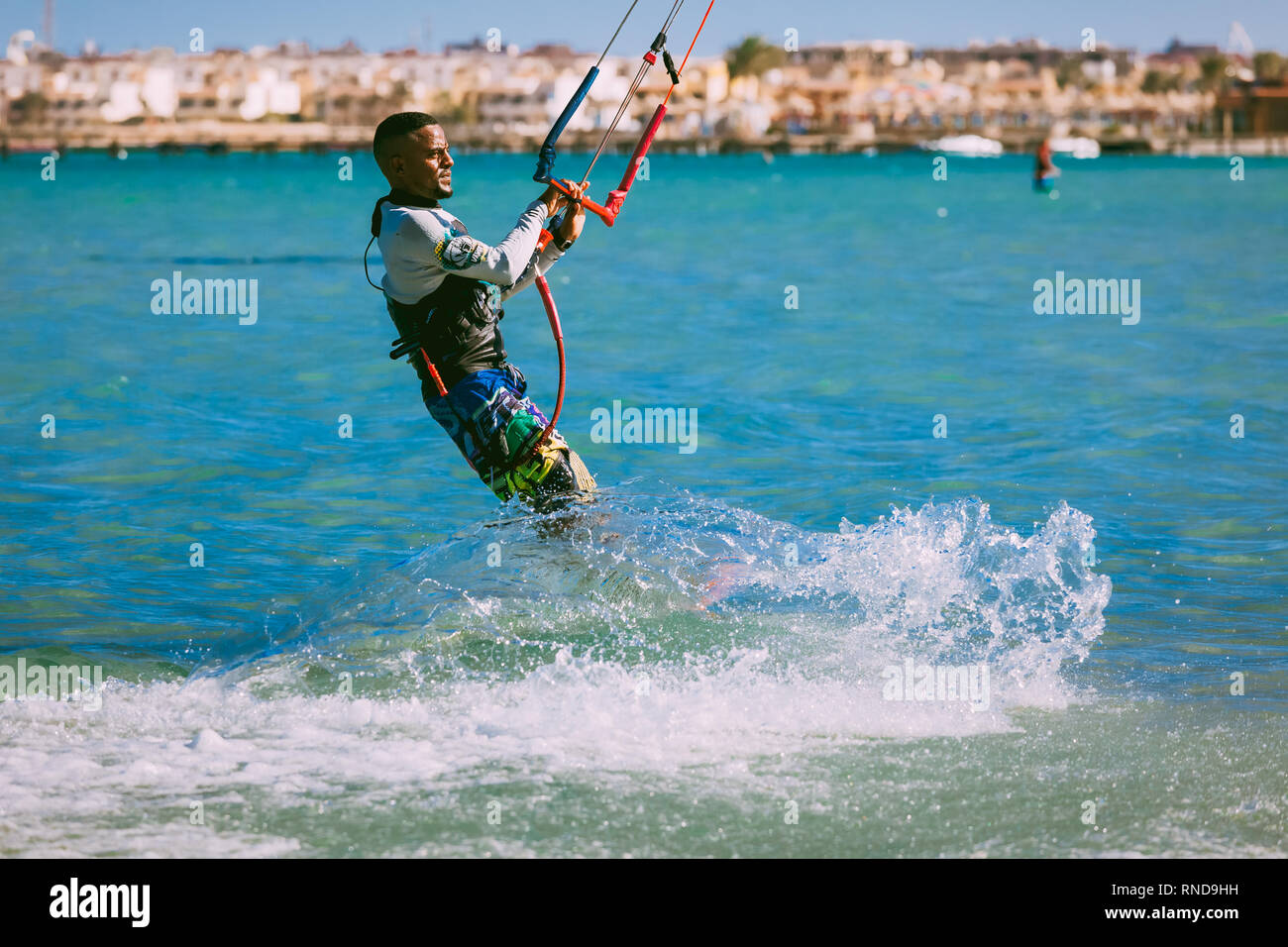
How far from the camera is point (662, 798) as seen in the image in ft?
17.7

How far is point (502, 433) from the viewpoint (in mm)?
7270

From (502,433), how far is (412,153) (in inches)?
56.2

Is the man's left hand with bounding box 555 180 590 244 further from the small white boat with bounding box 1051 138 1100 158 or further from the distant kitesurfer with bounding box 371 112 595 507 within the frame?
the small white boat with bounding box 1051 138 1100 158

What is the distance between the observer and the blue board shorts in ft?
23.8

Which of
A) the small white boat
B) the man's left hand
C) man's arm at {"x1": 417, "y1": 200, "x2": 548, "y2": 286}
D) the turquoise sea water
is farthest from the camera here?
the small white boat

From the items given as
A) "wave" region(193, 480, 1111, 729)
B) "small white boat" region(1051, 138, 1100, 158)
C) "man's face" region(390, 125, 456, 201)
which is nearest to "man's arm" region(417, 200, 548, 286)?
"man's face" region(390, 125, 456, 201)

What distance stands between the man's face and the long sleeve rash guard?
0.36 ft

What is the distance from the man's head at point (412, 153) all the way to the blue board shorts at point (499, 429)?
97cm

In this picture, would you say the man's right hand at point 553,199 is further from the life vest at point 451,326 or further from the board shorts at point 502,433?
the board shorts at point 502,433

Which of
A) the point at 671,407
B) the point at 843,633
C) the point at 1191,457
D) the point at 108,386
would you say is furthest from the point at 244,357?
the point at 843,633

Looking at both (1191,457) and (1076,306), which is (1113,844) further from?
(1076,306)

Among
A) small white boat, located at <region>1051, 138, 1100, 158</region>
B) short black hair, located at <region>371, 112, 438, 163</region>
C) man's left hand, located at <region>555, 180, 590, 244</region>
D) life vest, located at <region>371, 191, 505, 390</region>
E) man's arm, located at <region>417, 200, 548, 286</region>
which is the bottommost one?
life vest, located at <region>371, 191, 505, 390</region>
